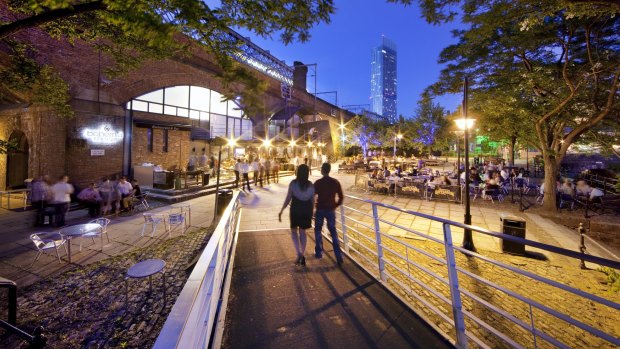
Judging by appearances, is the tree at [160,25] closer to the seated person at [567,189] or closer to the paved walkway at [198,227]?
the paved walkway at [198,227]

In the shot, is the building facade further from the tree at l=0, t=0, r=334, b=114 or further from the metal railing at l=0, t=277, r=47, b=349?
the metal railing at l=0, t=277, r=47, b=349

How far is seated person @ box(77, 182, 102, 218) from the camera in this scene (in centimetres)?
973

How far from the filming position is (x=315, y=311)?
3209 mm

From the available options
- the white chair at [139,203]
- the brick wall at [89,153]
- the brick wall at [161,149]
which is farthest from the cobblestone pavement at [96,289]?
Result: the brick wall at [161,149]

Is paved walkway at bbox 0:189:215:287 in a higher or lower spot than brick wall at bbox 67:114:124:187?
lower

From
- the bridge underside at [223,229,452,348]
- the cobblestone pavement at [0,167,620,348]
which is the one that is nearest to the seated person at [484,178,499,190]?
the cobblestone pavement at [0,167,620,348]

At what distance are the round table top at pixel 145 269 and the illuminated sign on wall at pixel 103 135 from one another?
10906mm

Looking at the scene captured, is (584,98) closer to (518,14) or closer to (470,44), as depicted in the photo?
(470,44)

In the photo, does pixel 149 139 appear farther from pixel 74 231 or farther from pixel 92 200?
pixel 74 231

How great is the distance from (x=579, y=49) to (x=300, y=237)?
467 inches

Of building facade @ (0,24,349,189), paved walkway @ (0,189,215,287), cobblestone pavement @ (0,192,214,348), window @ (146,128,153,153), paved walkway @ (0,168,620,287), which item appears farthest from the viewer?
window @ (146,128,153,153)

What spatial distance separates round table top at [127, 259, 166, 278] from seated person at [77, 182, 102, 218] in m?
7.02

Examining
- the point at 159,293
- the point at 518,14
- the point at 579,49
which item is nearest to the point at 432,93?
the point at 579,49

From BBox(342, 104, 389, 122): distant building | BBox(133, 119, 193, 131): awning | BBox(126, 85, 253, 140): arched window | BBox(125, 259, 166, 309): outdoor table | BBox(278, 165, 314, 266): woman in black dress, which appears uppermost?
BBox(342, 104, 389, 122): distant building
